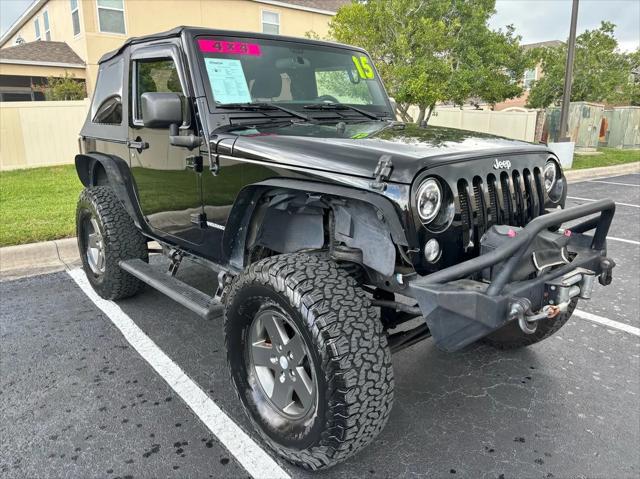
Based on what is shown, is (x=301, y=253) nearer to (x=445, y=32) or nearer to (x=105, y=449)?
(x=105, y=449)

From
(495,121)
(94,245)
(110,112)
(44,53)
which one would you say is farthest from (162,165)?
(495,121)

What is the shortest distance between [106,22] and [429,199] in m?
16.6

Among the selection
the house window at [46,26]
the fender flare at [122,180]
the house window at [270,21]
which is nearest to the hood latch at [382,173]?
the fender flare at [122,180]

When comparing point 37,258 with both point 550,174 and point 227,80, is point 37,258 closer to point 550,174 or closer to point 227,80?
point 227,80

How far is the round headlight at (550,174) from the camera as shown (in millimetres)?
2932

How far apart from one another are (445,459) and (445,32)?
12.3 meters

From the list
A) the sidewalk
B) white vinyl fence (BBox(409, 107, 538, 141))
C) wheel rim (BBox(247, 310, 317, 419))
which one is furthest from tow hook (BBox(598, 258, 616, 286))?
white vinyl fence (BBox(409, 107, 538, 141))

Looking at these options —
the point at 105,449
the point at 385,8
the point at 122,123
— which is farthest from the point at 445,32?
the point at 105,449

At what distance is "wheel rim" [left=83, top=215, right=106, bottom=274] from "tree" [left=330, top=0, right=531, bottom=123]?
8.63 meters

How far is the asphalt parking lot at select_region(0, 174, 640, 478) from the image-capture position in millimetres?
2500

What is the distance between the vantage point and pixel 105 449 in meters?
2.59

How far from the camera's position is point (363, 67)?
4.02m

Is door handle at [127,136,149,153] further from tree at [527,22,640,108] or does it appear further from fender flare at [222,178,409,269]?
tree at [527,22,640,108]

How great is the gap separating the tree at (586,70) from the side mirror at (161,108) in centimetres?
2212
